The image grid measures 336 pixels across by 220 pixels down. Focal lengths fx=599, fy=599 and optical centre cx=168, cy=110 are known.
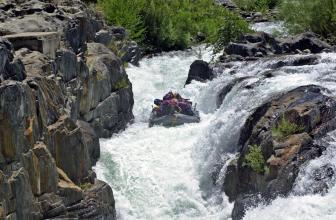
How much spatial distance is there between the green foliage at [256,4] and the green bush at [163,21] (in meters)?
8.85

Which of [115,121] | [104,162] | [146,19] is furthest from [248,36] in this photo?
[104,162]

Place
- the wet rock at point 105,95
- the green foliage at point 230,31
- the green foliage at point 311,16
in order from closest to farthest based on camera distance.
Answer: the wet rock at point 105,95
the green foliage at point 311,16
the green foliage at point 230,31

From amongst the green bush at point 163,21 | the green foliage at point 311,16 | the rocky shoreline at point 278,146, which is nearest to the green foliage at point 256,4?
the green bush at point 163,21

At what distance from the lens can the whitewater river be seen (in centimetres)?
1954

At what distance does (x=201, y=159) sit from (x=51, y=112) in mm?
8259

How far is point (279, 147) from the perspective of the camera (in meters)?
21.5

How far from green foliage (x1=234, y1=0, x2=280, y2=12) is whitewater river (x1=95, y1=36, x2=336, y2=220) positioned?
34.1m

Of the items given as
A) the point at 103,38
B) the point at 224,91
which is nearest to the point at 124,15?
the point at 103,38

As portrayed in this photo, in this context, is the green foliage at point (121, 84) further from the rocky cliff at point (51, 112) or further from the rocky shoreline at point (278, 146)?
the rocky shoreline at point (278, 146)

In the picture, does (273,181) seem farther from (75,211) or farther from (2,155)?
(2,155)

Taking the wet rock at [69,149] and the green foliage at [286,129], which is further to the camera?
the green foliage at [286,129]

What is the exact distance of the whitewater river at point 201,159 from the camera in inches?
769

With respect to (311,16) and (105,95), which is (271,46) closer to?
(311,16)

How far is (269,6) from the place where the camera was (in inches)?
2869
